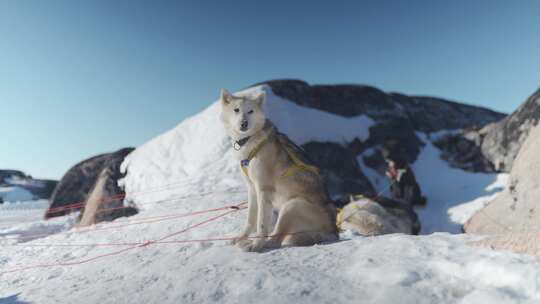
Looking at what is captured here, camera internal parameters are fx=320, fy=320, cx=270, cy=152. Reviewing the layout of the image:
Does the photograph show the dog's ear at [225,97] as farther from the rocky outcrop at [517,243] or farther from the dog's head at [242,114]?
the rocky outcrop at [517,243]

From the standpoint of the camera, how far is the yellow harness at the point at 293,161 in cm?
394

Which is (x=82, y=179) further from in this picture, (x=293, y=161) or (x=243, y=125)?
(x=293, y=161)

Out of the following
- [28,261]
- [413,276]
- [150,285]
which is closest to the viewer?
[413,276]

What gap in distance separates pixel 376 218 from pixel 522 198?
10.1 feet

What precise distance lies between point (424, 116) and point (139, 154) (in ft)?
58.9

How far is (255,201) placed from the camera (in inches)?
162

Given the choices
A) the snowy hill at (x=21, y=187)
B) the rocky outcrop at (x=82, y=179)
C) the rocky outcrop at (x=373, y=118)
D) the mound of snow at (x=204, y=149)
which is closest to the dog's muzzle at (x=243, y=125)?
the mound of snow at (x=204, y=149)

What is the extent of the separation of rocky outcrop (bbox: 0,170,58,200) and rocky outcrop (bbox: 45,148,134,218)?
9.04m

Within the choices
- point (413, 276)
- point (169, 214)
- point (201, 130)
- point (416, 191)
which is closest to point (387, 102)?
point (416, 191)

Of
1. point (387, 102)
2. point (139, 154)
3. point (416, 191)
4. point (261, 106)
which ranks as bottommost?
point (416, 191)

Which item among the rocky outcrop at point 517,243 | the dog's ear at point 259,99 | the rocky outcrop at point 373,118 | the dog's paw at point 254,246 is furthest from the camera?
the rocky outcrop at point 373,118

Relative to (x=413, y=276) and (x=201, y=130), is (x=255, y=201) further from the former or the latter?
(x=201, y=130)

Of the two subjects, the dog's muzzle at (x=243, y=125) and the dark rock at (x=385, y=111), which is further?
the dark rock at (x=385, y=111)

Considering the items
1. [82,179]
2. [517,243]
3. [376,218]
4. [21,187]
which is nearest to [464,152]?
[376,218]
